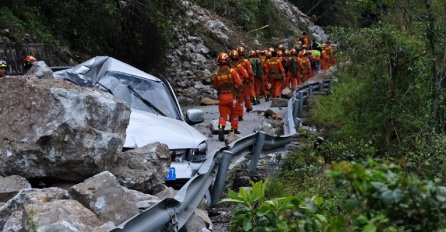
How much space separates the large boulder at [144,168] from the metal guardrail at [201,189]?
396mm

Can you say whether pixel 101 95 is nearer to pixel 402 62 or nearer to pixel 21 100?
pixel 21 100

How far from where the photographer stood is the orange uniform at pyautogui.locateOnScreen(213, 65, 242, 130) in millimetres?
14664

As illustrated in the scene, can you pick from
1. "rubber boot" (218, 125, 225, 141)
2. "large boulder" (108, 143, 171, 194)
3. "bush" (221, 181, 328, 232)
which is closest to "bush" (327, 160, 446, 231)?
"bush" (221, 181, 328, 232)

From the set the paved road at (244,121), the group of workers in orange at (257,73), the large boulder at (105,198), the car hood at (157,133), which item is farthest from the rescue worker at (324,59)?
the large boulder at (105,198)

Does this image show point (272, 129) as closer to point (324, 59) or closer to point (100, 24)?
point (100, 24)

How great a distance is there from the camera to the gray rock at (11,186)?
5363 mm

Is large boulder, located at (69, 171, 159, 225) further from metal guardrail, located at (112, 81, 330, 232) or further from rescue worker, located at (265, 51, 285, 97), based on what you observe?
rescue worker, located at (265, 51, 285, 97)

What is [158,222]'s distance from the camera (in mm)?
4508

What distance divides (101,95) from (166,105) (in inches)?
141

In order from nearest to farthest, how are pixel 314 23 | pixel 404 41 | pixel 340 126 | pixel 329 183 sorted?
pixel 329 183 → pixel 404 41 → pixel 340 126 → pixel 314 23

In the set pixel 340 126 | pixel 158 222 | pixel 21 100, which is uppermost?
pixel 21 100

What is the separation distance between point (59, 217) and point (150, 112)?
4890 mm

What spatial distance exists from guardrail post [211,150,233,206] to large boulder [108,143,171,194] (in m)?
0.53

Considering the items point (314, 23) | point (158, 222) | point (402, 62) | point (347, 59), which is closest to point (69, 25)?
point (347, 59)
